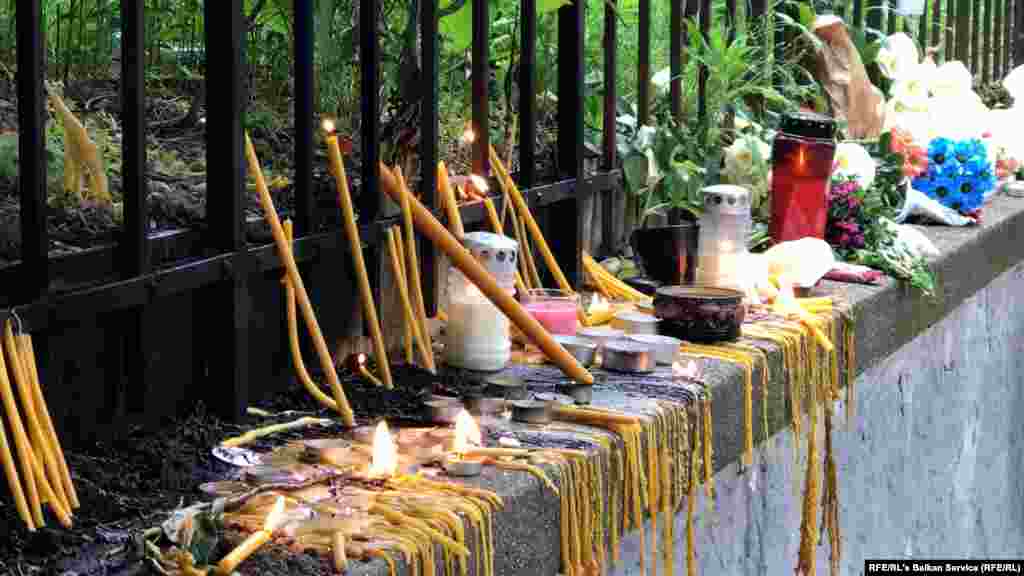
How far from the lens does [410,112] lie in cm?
299

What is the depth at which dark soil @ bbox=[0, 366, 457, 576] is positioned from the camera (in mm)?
1864

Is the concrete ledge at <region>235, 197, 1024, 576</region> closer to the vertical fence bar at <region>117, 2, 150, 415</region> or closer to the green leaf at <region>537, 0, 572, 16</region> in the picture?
the vertical fence bar at <region>117, 2, 150, 415</region>

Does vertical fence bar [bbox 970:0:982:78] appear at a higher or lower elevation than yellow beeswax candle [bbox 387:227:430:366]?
higher

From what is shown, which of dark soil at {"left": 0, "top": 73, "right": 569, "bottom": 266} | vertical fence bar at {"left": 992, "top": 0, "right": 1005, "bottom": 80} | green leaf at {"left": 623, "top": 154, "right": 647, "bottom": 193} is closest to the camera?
dark soil at {"left": 0, "top": 73, "right": 569, "bottom": 266}

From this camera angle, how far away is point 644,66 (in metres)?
3.91

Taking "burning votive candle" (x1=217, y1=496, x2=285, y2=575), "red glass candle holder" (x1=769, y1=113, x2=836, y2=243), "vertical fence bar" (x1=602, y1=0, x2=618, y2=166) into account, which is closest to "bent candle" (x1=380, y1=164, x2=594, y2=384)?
"burning votive candle" (x1=217, y1=496, x2=285, y2=575)

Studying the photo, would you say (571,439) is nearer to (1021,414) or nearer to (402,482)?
(402,482)

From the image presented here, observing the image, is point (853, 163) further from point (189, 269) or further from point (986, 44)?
point (986, 44)

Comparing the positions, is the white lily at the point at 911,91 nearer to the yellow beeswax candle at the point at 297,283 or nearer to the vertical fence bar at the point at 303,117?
the vertical fence bar at the point at 303,117

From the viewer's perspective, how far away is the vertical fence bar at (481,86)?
3127 millimetres

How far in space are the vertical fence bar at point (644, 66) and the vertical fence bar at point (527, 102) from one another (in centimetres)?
56

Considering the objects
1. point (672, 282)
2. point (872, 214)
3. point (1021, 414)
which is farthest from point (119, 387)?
point (1021, 414)

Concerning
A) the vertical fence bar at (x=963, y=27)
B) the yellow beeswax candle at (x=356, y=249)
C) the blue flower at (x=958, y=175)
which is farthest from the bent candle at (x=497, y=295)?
the vertical fence bar at (x=963, y=27)

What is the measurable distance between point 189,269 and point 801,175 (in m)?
1.85
